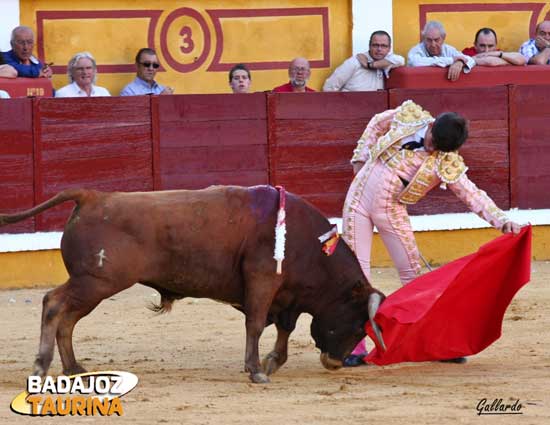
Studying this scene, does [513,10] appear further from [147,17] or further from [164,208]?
[164,208]

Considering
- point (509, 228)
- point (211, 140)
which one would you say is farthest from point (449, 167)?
point (211, 140)

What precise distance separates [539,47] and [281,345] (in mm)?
4786

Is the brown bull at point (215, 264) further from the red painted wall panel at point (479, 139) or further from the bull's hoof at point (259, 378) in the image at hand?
the red painted wall panel at point (479, 139)

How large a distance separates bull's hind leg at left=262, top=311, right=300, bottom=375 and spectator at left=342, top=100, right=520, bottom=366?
337 millimetres

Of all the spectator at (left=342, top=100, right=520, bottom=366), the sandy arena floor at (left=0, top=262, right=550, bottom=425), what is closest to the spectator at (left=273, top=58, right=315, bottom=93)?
the sandy arena floor at (left=0, top=262, right=550, bottom=425)

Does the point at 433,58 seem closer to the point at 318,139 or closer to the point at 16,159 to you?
the point at 318,139

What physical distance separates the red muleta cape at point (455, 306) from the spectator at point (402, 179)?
0.52 ft

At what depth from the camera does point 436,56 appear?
9.53 metres

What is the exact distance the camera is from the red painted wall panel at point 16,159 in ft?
27.8

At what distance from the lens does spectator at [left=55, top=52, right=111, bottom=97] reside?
870 cm

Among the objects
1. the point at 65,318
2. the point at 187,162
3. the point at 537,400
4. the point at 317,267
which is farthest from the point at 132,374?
the point at 187,162

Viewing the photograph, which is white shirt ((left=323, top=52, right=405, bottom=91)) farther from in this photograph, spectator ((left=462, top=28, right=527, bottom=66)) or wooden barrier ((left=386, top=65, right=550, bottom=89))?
spectator ((left=462, top=28, right=527, bottom=66))

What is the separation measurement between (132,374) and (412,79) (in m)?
4.20

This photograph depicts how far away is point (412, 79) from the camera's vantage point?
935 cm
